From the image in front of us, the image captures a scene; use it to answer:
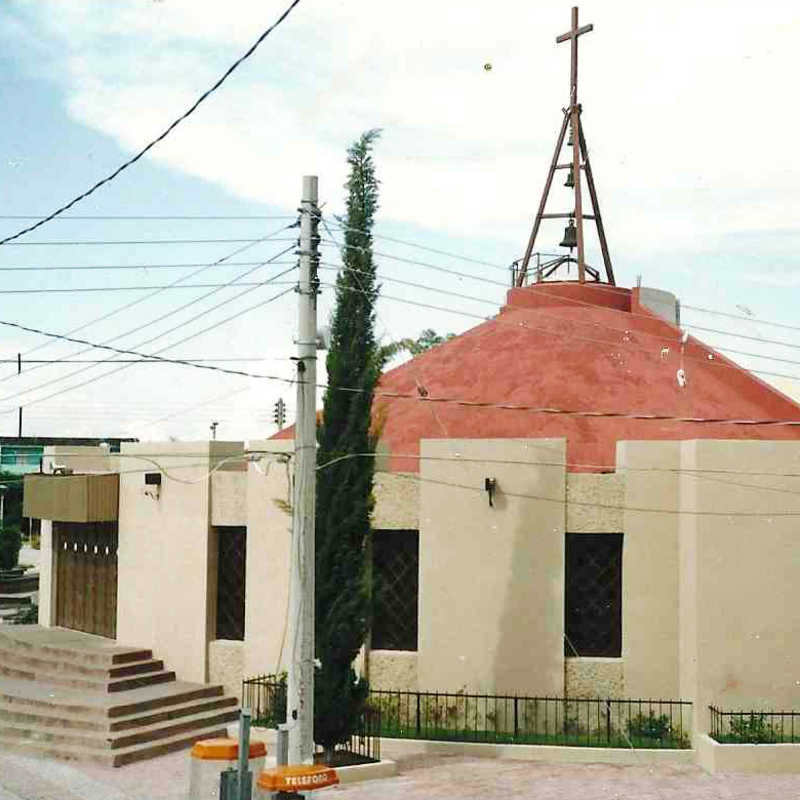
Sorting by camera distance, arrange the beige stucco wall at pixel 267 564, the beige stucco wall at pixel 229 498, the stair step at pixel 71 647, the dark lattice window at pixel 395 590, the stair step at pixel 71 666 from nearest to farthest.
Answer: the dark lattice window at pixel 395 590 → the beige stucco wall at pixel 267 564 → the stair step at pixel 71 666 → the stair step at pixel 71 647 → the beige stucco wall at pixel 229 498

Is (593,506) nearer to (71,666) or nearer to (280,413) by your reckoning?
(71,666)

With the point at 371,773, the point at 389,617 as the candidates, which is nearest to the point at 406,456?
the point at 389,617

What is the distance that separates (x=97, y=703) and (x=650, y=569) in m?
10.2

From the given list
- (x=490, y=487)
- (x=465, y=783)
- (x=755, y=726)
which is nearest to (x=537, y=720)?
(x=465, y=783)

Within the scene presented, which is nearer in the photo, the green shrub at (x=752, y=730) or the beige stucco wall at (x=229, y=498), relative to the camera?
the green shrub at (x=752, y=730)

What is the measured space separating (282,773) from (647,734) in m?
9.85

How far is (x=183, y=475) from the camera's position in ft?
72.6

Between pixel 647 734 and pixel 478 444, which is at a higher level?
pixel 478 444

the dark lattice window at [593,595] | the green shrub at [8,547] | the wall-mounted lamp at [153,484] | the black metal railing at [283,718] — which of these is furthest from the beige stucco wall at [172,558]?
the green shrub at [8,547]

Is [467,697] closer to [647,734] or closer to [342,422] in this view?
[647,734]

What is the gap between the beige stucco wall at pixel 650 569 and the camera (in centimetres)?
1891

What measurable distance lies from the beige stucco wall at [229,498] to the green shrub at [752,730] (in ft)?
32.5

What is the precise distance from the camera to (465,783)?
52.7 ft

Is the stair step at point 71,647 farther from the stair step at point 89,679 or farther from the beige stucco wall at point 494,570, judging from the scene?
the beige stucco wall at point 494,570
